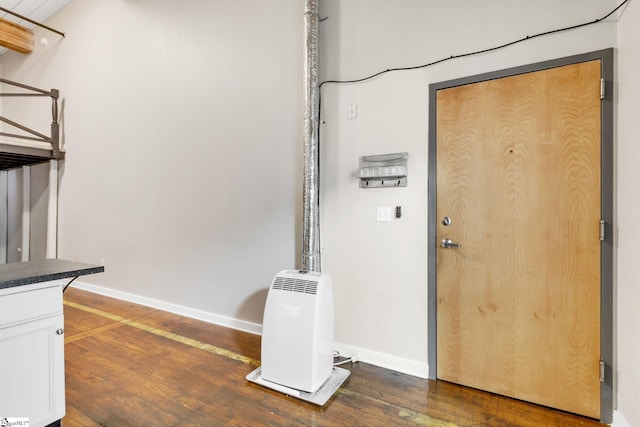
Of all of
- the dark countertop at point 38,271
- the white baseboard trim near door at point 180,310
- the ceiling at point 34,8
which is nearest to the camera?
the dark countertop at point 38,271

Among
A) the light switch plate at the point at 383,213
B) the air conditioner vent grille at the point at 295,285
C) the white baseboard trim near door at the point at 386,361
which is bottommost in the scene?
the white baseboard trim near door at the point at 386,361

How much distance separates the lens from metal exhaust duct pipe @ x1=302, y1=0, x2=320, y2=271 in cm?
246

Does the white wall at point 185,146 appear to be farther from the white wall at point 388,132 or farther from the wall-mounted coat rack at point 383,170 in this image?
the wall-mounted coat rack at point 383,170

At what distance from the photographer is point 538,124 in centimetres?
195

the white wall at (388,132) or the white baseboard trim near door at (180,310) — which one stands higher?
the white wall at (388,132)

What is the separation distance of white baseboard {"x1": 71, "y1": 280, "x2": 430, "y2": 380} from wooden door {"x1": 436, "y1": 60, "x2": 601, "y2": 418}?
0.69 feet

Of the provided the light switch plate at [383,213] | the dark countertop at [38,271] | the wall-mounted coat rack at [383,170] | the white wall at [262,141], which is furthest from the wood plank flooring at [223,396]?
the wall-mounted coat rack at [383,170]

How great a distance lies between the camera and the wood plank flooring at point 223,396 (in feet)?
5.98

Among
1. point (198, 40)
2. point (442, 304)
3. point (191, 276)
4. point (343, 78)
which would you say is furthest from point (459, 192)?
point (198, 40)

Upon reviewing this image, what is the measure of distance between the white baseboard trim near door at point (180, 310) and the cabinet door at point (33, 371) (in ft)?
5.33
